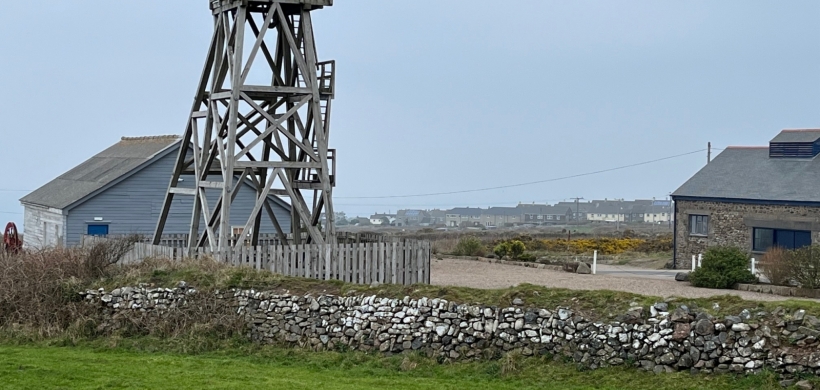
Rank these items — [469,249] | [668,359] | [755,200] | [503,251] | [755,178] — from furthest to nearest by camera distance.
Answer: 1. [469,249]
2. [503,251]
3. [755,178]
4. [755,200]
5. [668,359]

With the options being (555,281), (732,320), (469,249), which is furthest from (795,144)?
(732,320)

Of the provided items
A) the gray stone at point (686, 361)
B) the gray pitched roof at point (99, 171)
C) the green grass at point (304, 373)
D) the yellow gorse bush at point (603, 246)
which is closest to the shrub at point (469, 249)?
the yellow gorse bush at point (603, 246)

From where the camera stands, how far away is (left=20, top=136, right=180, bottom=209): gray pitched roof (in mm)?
38094

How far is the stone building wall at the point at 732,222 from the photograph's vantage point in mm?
40969

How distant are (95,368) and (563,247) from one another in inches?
1904

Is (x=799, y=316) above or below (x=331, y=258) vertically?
below

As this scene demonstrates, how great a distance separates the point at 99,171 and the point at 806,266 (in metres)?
26.3

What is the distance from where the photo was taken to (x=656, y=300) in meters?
15.4

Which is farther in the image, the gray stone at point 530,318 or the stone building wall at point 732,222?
the stone building wall at point 732,222

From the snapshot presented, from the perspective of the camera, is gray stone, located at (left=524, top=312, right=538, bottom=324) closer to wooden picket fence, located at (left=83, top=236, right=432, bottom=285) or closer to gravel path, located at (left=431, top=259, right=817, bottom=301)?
wooden picket fence, located at (left=83, top=236, right=432, bottom=285)

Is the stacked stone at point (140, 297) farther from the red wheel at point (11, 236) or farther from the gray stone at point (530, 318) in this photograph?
the red wheel at point (11, 236)

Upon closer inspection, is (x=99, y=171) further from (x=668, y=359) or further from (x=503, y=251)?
(x=668, y=359)

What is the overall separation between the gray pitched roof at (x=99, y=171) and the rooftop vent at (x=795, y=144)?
26023mm

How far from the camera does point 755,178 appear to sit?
4472 cm
